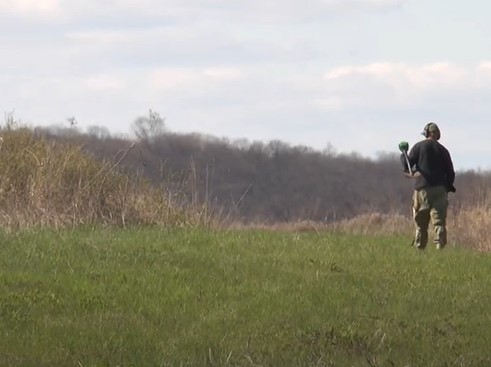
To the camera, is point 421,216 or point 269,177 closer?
point 421,216

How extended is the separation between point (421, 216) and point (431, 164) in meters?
0.81

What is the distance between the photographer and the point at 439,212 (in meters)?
15.0

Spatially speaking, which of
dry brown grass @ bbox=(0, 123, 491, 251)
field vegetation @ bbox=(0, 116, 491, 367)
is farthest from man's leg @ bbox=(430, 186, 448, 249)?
dry brown grass @ bbox=(0, 123, 491, 251)

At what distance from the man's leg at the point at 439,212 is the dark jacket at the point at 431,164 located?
0.12 metres

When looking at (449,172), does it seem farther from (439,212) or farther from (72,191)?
(72,191)

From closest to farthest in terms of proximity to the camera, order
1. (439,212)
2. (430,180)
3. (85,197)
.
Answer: (430,180), (439,212), (85,197)

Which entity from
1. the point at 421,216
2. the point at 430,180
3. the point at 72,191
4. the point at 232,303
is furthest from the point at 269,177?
the point at 232,303

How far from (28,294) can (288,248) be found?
461 cm

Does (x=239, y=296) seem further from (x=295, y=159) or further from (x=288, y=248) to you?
(x=295, y=159)

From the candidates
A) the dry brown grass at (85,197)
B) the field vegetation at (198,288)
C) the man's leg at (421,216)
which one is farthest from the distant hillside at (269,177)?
the man's leg at (421,216)

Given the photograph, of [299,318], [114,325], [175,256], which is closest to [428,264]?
[175,256]

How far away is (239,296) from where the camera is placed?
993 cm

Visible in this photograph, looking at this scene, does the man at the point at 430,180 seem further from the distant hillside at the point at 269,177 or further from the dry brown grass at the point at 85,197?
the distant hillside at the point at 269,177

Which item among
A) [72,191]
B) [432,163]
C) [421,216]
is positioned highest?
[432,163]
